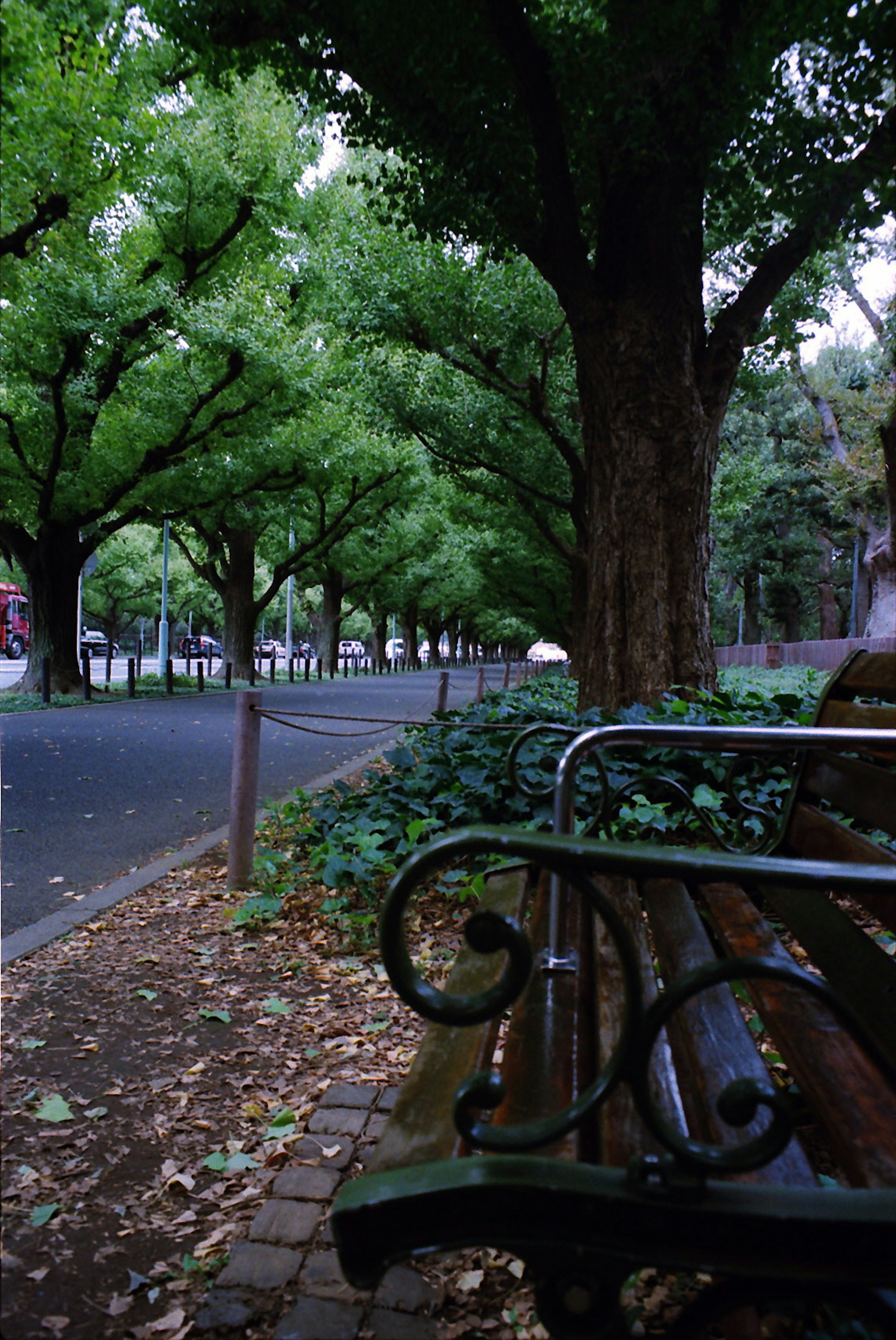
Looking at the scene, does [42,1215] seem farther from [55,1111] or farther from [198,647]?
[198,647]

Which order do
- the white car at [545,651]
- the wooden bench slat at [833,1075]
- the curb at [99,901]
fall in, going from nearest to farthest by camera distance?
the wooden bench slat at [833,1075]
the curb at [99,901]
the white car at [545,651]

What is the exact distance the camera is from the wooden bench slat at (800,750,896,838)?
7.47 feet

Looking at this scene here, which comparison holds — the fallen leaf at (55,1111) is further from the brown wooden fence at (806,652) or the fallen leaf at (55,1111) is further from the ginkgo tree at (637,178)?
the brown wooden fence at (806,652)

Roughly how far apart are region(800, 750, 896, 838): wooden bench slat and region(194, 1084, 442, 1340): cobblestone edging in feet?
4.81

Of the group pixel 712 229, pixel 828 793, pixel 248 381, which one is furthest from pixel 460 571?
pixel 828 793

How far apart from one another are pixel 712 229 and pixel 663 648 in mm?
5304

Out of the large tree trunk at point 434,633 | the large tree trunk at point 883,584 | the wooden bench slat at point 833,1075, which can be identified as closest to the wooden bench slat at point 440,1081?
the wooden bench slat at point 833,1075

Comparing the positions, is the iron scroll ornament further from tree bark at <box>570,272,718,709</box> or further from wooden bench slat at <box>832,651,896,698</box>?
tree bark at <box>570,272,718,709</box>

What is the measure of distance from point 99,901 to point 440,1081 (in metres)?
3.51

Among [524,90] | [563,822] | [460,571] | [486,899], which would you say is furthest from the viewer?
[460,571]

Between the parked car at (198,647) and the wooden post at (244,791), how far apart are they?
42230 millimetres

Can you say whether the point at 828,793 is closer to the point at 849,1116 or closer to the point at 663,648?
the point at 849,1116

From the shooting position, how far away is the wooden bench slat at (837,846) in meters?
2.15

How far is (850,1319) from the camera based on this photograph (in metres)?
1.78
